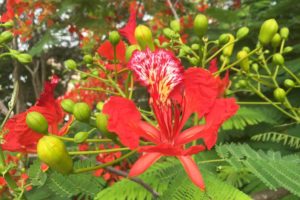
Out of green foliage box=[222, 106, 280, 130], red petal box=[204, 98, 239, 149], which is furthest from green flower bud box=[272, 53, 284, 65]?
red petal box=[204, 98, 239, 149]

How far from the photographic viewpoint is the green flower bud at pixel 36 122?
3.98 feet

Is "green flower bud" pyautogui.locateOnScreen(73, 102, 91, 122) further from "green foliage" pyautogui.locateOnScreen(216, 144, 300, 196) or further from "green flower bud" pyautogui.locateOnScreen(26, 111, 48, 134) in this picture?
"green foliage" pyautogui.locateOnScreen(216, 144, 300, 196)

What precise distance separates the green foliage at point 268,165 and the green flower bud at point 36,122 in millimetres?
498

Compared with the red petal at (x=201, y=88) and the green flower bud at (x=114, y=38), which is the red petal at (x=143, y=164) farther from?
the green flower bud at (x=114, y=38)

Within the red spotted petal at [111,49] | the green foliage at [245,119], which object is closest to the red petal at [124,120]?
the red spotted petal at [111,49]

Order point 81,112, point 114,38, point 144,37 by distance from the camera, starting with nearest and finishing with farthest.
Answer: point 81,112 → point 144,37 → point 114,38

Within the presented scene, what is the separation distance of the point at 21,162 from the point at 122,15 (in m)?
3.94

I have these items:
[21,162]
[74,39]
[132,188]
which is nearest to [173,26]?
[132,188]

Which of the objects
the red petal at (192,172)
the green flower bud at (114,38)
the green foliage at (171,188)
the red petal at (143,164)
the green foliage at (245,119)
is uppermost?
the green flower bud at (114,38)

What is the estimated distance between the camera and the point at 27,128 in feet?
4.23

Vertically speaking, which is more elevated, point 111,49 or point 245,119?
point 111,49

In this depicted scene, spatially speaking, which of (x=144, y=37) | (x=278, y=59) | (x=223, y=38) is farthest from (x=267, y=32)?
(x=144, y=37)

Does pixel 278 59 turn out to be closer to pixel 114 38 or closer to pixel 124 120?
pixel 114 38

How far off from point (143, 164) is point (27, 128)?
0.40 metres
